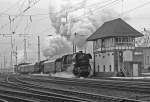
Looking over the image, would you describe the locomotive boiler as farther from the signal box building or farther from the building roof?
the building roof

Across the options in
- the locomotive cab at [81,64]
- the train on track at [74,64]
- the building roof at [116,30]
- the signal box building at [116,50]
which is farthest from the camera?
the building roof at [116,30]

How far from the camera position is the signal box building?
171 feet

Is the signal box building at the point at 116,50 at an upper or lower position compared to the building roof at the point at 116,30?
lower

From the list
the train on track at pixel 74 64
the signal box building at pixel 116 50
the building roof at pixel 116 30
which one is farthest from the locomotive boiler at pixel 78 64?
the building roof at pixel 116 30

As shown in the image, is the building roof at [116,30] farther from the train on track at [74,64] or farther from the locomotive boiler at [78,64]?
the locomotive boiler at [78,64]

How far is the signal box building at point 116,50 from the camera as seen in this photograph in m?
52.0

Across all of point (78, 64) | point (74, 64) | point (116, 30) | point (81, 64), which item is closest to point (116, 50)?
point (116, 30)

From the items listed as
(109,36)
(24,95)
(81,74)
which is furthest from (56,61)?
(24,95)

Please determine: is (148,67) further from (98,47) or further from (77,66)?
(77,66)

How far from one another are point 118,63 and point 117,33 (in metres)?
5.50

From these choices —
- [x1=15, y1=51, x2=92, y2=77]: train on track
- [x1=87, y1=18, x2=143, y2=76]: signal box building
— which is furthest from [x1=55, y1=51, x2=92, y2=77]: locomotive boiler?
[x1=87, y1=18, x2=143, y2=76]: signal box building

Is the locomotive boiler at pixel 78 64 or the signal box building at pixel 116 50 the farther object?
the signal box building at pixel 116 50

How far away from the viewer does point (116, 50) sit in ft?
181

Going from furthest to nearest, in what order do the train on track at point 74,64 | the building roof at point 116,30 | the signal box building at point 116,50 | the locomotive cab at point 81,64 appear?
1. the building roof at point 116,30
2. the signal box building at point 116,50
3. the train on track at point 74,64
4. the locomotive cab at point 81,64
